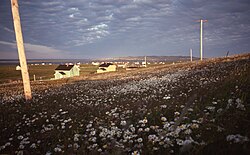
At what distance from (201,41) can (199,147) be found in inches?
1922

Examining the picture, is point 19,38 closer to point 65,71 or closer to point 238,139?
point 238,139

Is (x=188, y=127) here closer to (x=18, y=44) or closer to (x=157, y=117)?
(x=157, y=117)

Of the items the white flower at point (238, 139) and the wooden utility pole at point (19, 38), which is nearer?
the white flower at point (238, 139)

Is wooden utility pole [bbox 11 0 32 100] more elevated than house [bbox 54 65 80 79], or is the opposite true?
wooden utility pole [bbox 11 0 32 100]

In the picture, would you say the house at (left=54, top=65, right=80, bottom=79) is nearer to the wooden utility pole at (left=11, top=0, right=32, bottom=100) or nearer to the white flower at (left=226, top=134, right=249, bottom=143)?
the wooden utility pole at (left=11, top=0, right=32, bottom=100)

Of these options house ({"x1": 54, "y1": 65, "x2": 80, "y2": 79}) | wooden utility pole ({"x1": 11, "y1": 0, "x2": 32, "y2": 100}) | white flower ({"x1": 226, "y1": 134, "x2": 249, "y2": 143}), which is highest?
wooden utility pole ({"x1": 11, "y1": 0, "x2": 32, "y2": 100})

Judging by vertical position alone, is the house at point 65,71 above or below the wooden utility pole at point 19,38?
below

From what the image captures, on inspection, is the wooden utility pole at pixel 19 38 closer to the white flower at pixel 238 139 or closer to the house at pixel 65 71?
the white flower at pixel 238 139

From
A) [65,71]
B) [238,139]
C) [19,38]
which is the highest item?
[19,38]

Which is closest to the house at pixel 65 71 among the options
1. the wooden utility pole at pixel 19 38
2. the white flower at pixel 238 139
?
the wooden utility pole at pixel 19 38

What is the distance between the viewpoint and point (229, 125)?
14.3 feet

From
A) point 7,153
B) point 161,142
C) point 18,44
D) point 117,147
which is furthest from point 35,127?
point 18,44

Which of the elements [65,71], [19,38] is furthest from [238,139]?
[65,71]

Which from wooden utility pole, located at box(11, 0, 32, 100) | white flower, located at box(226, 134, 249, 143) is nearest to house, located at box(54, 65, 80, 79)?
wooden utility pole, located at box(11, 0, 32, 100)
